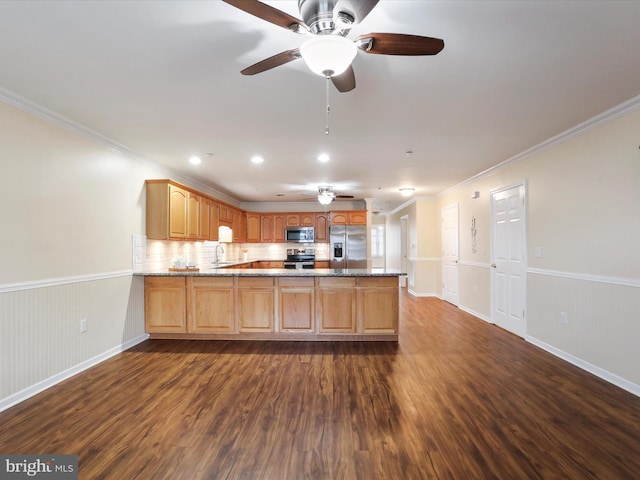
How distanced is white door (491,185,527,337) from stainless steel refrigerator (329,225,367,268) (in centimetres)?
311

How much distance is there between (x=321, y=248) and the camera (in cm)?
814

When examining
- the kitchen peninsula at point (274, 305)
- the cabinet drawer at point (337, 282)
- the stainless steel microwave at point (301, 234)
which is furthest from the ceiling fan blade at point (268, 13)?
the stainless steel microwave at point (301, 234)

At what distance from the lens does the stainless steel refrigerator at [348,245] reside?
758 cm

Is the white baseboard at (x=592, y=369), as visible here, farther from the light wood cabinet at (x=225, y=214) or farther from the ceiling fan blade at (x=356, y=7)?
Result: the light wood cabinet at (x=225, y=214)

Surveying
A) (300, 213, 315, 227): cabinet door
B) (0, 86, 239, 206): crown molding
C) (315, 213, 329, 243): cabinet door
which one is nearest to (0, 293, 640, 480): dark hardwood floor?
(0, 86, 239, 206): crown molding

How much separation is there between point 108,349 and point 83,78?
2.81 m

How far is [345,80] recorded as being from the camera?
1809mm

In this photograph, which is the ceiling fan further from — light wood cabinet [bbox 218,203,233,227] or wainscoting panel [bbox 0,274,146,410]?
light wood cabinet [bbox 218,203,233,227]

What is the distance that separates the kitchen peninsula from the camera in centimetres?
404

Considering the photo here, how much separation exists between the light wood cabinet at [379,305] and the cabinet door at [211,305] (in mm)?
1712

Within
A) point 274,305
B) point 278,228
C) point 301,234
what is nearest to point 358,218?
point 301,234

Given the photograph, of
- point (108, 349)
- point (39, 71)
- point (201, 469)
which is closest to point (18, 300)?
point (108, 349)

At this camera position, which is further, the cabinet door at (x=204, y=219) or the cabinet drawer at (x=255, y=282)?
the cabinet door at (x=204, y=219)

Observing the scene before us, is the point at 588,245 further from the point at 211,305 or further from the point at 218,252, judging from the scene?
the point at 218,252
